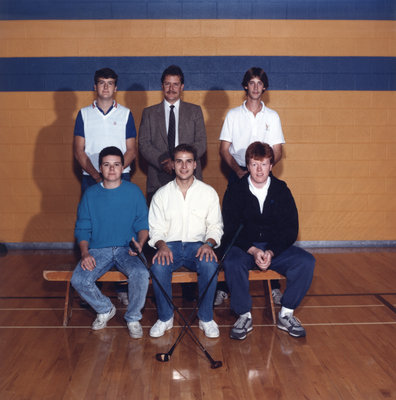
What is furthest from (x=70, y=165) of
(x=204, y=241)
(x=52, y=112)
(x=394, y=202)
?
(x=394, y=202)

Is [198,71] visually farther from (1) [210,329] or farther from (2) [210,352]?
(2) [210,352]

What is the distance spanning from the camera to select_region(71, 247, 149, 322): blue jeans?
304 cm

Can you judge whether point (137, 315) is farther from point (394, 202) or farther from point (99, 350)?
point (394, 202)

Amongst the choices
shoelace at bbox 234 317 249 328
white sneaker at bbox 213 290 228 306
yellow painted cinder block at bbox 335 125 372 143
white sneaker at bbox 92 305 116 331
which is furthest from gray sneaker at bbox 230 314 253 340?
yellow painted cinder block at bbox 335 125 372 143

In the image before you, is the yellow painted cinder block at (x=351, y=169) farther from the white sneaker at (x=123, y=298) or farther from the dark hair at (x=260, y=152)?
the white sneaker at (x=123, y=298)

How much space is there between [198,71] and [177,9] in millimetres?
612

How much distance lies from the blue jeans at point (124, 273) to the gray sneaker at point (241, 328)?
575 millimetres

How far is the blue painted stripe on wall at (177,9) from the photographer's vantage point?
479cm

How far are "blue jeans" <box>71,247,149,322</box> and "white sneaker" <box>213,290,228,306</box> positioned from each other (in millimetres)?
676

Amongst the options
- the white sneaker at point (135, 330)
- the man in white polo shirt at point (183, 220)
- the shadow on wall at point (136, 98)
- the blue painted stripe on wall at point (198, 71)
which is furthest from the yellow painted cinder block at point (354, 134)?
the white sneaker at point (135, 330)

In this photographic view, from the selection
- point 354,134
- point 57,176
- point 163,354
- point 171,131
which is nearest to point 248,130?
point 171,131

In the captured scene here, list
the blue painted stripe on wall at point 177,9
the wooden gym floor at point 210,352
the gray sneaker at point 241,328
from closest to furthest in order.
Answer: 1. the wooden gym floor at point 210,352
2. the gray sneaker at point 241,328
3. the blue painted stripe on wall at point 177,9

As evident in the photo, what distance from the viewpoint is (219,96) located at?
489cm

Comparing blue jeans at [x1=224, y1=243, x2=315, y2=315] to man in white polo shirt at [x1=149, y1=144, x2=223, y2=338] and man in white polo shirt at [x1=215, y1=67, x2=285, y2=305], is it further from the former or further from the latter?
man in white polo shirt at [x1=215, y1=67, x2=285, y2=305]
